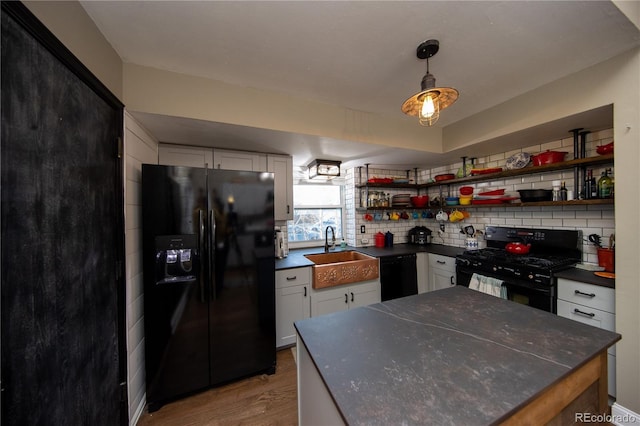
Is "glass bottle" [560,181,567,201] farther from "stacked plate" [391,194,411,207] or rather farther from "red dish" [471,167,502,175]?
"stacked plate" [391,194,411,207]

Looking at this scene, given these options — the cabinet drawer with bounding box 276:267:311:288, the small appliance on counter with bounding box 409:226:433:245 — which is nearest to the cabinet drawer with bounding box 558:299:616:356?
the small appliance on counter with bounding box 409:226:433:245

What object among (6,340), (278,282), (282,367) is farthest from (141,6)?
(282,367)

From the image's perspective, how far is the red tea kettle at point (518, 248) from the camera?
7.79ft

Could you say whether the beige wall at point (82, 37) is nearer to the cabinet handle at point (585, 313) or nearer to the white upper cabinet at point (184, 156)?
the white upper cabinet at point (184, 156)

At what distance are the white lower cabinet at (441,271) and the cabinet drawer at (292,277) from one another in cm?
172

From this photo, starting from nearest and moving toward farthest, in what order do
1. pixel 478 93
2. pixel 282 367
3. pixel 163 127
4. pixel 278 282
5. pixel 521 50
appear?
pixel 521 50 < pixel 163 127 < pixel 478 93 < pixel 282 367 < pixel 278 282

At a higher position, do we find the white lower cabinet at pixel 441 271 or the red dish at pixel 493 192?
the red dish at pixel 493 192

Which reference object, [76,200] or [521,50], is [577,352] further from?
[76,200]

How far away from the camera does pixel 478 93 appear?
1983 millimetres

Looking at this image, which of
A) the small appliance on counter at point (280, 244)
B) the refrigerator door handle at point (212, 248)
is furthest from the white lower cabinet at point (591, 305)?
the refrigerator door handle at point (212, 248)

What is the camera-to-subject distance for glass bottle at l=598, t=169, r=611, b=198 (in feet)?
6.07

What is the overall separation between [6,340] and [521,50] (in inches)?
114

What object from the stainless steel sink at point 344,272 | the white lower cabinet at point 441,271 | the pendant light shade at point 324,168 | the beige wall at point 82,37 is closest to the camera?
the beige wall at point 82,37

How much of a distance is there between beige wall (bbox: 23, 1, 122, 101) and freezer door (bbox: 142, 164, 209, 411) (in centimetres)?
59
